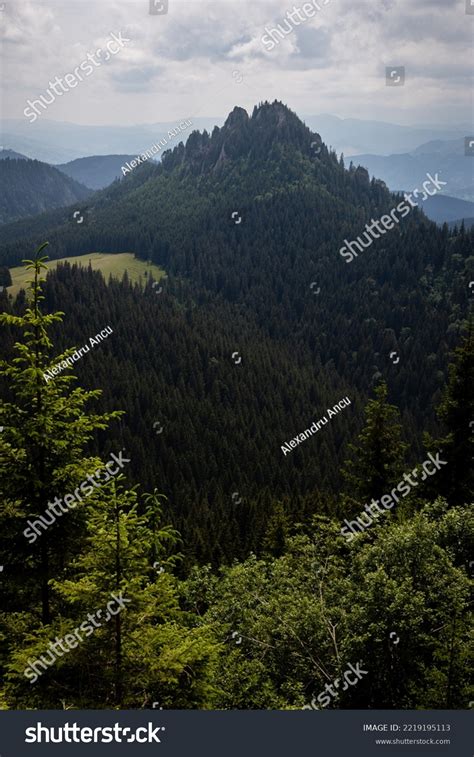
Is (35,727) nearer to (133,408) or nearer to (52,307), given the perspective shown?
(133,408)

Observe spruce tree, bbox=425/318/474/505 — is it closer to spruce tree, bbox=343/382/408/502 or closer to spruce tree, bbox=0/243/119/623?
spruce tree, bbox=343/382/408/502

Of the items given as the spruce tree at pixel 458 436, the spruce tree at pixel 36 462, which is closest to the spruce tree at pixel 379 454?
the spruce tree at pixel 458 436

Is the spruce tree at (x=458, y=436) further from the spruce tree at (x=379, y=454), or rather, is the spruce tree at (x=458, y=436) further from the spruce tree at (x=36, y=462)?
the spruce tree at (x=36, y=462)

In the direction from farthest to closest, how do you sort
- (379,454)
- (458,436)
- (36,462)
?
(379,454), (458,436), (36,462)

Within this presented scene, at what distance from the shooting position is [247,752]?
14.0 m

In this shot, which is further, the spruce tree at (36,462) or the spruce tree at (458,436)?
the spruce tree at (458,436)

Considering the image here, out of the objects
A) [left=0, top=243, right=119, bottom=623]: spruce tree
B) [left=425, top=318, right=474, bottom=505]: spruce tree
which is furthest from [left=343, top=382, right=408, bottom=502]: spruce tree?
[left=0, top=243, right=119, bottom=623]: spruce tree

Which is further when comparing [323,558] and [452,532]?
[323,558]

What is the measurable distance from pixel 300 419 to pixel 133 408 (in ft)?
151

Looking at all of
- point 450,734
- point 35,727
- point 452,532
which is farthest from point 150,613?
point 452,532

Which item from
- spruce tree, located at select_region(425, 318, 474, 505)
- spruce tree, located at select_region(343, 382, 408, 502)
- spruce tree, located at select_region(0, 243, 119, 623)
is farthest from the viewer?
spruce tree, located at select_region(343, 382, 408, 502)

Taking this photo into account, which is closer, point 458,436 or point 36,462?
point 36,462

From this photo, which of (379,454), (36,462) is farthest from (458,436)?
(36,462)

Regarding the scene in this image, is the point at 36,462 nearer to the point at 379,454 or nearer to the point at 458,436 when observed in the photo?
the point at 379,454
